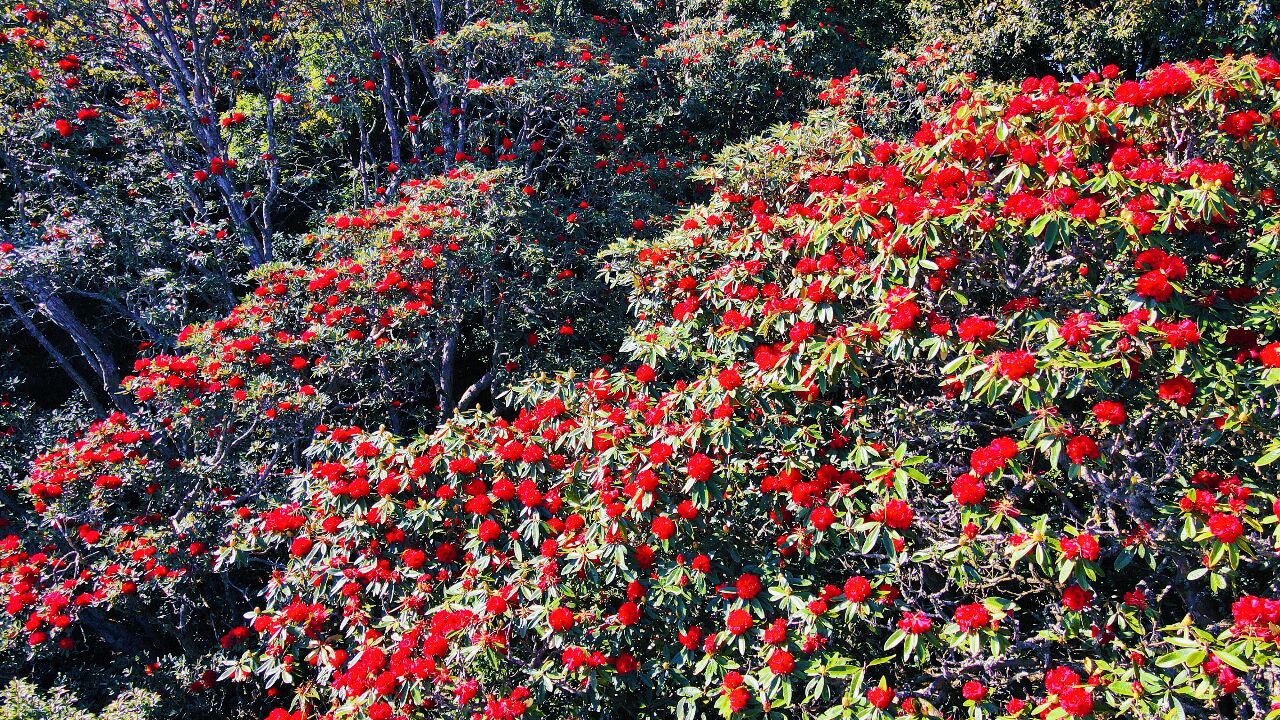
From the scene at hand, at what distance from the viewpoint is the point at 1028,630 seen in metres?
3.24

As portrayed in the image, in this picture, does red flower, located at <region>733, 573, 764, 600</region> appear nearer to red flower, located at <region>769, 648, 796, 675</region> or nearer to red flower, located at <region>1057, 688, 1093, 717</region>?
red flower, located at <region>769, 648, 796, 675</region>

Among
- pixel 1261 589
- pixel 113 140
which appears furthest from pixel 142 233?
pixel 1261 589

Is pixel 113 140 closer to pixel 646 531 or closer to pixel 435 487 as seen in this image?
pixel 435 487

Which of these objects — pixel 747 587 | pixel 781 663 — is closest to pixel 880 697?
pixel 781 663

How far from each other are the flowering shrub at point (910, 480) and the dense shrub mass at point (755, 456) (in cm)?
2

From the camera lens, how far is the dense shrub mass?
233 centimetres

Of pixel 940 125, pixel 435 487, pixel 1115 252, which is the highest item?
pixel 940 125

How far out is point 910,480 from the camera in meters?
2.81

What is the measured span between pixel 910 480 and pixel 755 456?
642 millimetres

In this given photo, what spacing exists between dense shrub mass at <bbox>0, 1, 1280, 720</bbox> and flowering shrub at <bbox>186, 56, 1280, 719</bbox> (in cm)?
2

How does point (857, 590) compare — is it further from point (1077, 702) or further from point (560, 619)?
point (560, 619)

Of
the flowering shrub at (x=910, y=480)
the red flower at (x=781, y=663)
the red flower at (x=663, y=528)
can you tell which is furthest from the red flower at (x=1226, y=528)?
the red flower at (x=663, y=528)

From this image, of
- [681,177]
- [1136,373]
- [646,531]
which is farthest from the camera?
[681,177]

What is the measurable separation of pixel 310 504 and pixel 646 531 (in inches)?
76.5
